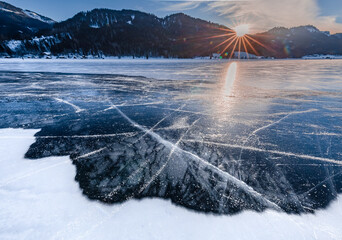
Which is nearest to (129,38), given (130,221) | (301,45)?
(130,221)

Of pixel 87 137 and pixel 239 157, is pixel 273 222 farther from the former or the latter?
pixel 87 137

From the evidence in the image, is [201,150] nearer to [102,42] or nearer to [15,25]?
[102,42]

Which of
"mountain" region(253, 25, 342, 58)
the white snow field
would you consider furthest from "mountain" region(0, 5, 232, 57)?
the white snow field

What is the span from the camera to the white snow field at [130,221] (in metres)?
1.20

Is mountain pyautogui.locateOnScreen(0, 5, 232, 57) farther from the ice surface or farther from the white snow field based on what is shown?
the white snow field

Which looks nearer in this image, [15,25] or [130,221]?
[130,221]

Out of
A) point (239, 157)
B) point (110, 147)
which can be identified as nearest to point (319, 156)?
point (239, 157)

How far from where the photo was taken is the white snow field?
1.20 metres

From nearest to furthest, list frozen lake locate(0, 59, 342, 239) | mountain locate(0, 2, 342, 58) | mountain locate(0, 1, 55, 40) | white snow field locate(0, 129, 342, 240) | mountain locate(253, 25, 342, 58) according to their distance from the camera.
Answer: white snow field locate(0, 129, 342, 240) → frozen lake locate(0, 59, 342, 239) → mountain locate(0, 2, 342, 58) → mountain locate(0, 1, 55, 40) → mountain locate(253, 25, 342, 58)

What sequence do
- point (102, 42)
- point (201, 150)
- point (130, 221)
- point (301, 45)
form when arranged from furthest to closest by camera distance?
1. point (301, 45)
2. point (102, 42)
3. point (201, 150)
4. point (130, 221)

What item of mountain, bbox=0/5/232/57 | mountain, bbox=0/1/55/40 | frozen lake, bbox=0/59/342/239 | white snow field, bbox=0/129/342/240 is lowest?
white snow field, bbox=0/129/342/240

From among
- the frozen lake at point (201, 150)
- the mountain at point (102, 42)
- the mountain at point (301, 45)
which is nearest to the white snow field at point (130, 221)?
the frozen lake at point (201, 150)

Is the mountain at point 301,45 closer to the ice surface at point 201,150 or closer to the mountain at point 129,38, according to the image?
the mountain at point 129,38

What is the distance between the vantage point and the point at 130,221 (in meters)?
1.28
